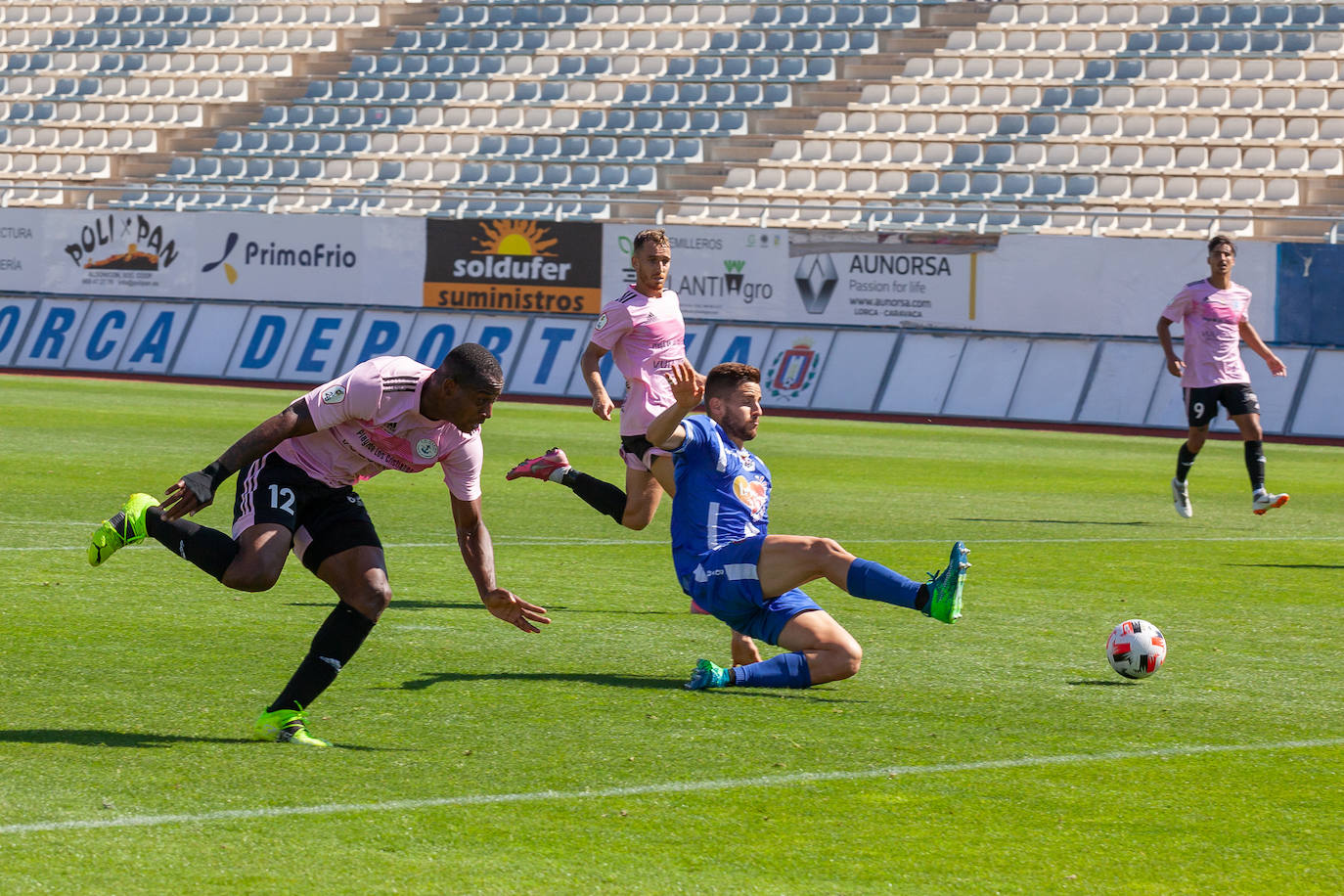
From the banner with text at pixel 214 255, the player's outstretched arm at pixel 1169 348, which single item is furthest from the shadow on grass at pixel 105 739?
the banner with text at pixel 214 255

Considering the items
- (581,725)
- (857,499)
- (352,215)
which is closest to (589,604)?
(581,725)

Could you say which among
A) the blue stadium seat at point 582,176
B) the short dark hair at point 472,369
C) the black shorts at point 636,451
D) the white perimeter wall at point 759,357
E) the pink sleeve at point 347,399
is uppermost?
Answer: the blue stadium seat at point 582,176

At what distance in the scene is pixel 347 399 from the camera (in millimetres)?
6457

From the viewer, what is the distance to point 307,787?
5.74m

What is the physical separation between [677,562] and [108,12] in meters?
41.1

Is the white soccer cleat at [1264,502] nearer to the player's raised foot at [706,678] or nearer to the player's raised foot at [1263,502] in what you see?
the player's raised foot at [1263,502]

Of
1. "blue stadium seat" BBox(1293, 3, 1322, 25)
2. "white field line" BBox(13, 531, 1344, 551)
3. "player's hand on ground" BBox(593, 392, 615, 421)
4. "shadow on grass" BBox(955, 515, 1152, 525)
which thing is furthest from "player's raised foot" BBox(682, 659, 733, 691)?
"blue stadium seat" BBox(1293, 3, 1322, 25)

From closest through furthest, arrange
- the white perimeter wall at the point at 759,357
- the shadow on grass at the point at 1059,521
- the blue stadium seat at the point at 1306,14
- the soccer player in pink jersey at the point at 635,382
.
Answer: the soccer player in pink jersey at the point at 635,382 → the shadow on grass at the point at 1059,521 → the white perimeter wall at the point at 759,357 → the blue stadium seat at the point at 1306,14

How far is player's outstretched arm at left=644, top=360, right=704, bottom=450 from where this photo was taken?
6.86 m

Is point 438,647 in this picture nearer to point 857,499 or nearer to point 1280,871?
point 1280,871

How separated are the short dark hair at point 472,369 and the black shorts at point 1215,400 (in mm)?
10424

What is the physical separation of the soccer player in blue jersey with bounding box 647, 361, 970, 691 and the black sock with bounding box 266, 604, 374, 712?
1400mm

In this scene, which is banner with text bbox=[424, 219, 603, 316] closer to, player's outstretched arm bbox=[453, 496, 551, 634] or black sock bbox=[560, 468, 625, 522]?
black sock bbox=[560, 468, 625, 522]

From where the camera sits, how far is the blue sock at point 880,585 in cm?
709
